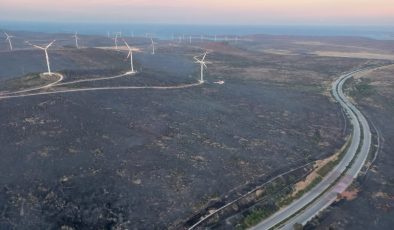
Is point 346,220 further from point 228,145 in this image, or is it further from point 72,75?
point 72,75

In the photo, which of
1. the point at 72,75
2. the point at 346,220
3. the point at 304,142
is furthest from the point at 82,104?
the point at 346,220

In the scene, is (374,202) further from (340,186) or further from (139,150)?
(139,150)

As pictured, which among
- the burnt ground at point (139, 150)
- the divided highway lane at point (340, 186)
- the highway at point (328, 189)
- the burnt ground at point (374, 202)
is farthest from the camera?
the burnt ground at point (139, 150)

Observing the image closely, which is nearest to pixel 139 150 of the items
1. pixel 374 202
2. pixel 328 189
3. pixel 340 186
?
pixel 328 189

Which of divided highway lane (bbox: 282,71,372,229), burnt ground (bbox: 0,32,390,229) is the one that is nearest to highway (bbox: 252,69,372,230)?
divided highway lane (bbox: 282,71,372,229)

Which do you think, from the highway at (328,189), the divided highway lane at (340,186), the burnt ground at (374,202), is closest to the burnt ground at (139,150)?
the highway at (328,189)

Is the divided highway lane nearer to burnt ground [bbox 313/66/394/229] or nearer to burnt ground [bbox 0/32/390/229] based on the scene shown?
burnt ground [bbox 313/66/394/229]

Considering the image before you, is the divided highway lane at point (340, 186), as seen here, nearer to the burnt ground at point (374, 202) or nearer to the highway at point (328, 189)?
the highway at point (328, 189)
